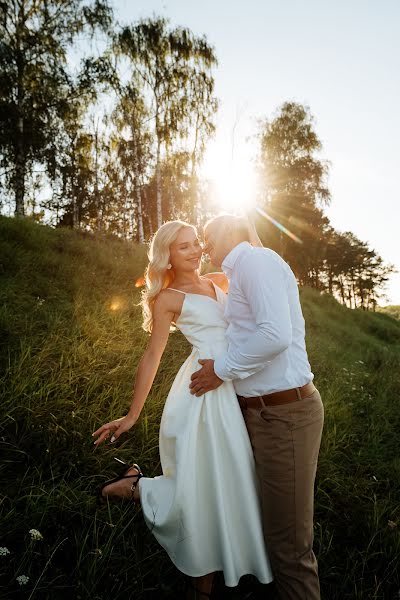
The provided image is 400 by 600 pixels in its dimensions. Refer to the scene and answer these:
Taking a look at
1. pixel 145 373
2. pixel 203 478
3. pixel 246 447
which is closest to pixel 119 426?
pixel 145 373

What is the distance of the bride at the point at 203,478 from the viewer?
78.4 inches

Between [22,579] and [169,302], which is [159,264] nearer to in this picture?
[169,302]

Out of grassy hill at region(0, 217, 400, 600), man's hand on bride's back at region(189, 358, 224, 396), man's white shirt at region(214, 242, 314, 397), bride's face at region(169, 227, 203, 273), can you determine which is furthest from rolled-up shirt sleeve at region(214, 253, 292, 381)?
grassy hill at region(0, 217, 400, 600)

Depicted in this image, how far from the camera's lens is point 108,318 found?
5121mm

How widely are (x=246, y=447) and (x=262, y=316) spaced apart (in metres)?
0.75

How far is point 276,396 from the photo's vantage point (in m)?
2.01

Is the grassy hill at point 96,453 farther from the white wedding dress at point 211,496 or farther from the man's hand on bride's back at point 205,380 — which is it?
the man's hand on bride's back at point 205,380

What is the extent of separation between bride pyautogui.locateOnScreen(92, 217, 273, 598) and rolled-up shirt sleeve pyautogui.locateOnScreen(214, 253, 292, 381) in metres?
0.29

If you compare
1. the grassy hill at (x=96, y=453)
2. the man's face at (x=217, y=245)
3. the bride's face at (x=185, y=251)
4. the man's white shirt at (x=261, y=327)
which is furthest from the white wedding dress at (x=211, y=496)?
the bride's face at (x=185, y=251)

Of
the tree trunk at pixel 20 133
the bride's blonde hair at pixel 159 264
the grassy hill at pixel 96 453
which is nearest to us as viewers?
the grassy hill at pixel 96 453

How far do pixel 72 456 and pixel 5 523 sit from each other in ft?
2.25

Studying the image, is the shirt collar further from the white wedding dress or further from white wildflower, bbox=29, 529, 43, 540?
white wildflower, bbox=29, 529, 43, 540

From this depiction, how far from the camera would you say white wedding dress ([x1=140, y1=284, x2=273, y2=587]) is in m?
1.99

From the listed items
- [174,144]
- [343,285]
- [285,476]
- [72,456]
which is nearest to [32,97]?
[174,144]
